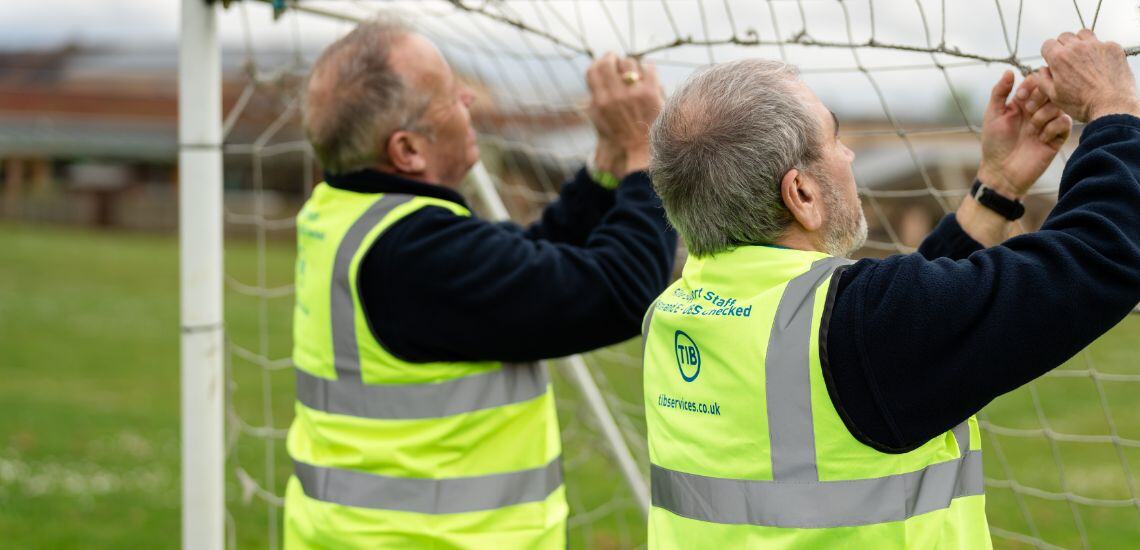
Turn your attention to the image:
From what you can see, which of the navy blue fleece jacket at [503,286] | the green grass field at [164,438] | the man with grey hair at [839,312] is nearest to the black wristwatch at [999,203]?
the man with grey hair at [839,312]

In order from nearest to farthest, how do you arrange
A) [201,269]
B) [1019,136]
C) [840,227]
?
[840,227] → [1019,136] → [201,269]

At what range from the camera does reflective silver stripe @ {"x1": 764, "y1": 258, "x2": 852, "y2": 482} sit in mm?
1504

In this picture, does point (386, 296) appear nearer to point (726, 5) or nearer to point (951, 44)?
point (726, 5)

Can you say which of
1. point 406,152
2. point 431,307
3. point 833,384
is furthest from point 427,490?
point 833,384

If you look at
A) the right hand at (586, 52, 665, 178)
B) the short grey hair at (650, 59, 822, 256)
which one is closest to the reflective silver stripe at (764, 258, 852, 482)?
the short grey hair at (650, 59, 822, 256)

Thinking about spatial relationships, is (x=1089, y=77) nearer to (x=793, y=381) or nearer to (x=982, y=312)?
(x=982, y=312)

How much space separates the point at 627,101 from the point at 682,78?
391 millimetres

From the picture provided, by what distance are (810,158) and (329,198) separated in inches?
48.9

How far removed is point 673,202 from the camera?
1693 mm

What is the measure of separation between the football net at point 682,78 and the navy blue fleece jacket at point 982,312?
553 millimetres

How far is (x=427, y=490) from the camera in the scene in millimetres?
2229

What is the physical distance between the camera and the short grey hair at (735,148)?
156 cm

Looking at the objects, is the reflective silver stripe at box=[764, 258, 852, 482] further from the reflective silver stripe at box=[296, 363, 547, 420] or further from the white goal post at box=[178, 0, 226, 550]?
the white goal post at box=[178, 0, 226, 550]

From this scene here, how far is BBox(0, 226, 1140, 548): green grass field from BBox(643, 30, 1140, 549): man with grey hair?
47.2 inches
